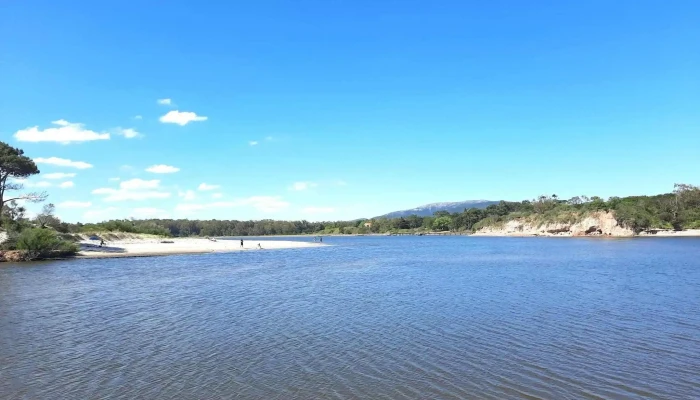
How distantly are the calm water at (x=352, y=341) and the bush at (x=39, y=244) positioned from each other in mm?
24938

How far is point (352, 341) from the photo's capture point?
48.5ft

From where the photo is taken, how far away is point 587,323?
17125mm

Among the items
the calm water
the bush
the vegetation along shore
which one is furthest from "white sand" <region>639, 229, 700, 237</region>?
the bush

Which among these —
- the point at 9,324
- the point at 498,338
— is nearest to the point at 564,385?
the point at 498,338

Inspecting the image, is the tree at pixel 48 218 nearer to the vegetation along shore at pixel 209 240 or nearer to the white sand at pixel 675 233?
the vegetation along shore at pixel 209 240

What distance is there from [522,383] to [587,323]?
8318mm

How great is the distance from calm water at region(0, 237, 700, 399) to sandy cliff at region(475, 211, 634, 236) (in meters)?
118

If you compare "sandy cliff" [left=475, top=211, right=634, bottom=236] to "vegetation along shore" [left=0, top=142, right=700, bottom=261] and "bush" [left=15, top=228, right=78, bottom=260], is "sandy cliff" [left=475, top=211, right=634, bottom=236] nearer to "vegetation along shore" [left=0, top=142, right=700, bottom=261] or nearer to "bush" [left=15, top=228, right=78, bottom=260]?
"vegetation along shore" [left=0, top=142, right=700, bottom=261]

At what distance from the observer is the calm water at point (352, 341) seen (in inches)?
410

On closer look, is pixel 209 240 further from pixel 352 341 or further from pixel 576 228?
pixel 576 228

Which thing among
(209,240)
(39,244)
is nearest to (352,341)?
(39,244)

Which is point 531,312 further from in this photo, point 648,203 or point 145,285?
point 648,203

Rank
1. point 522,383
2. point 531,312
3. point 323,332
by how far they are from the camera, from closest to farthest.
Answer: point 522,383, point 323,332, point 531,312

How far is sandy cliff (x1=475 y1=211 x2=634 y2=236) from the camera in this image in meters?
133
